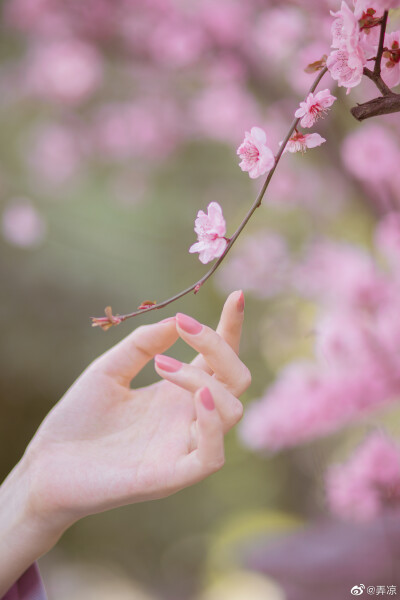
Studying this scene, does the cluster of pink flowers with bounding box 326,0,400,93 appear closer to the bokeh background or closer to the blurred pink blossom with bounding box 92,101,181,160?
the bokeh background

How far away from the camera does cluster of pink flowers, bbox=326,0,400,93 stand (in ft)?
1.32

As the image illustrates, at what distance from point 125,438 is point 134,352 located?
0.09 meters

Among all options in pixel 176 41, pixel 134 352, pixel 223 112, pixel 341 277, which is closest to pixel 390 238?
pixel 341 277

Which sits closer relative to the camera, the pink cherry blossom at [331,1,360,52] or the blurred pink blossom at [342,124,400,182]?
the pink cherry blossom at [331,1,360,52]

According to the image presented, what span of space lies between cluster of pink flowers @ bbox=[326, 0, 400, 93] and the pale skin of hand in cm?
21

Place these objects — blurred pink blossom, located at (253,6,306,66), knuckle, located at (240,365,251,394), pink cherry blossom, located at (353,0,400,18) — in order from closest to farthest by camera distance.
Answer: pink cherry blossom, located at (353,0,400,18), knuckle, located at (240,365,251,394), blurred pink blossom, located at (253,6,306,66)

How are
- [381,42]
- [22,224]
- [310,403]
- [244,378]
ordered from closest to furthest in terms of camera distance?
1. [381,42]
2. [244,378]
3. [310,403]
4. [22,224]

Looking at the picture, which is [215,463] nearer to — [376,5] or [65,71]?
[376,5]

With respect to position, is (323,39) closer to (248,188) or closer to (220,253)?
(248,188)

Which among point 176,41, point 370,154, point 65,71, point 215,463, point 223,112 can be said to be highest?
point 65,71

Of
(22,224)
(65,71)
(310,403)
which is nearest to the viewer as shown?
(310,403)

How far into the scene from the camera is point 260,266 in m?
1.87

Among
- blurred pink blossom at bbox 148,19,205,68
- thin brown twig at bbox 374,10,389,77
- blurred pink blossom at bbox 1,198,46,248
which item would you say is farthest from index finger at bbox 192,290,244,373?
blurred pink blossom at bbox 1,198,46,248

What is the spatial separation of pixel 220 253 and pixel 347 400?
1.28 meters
